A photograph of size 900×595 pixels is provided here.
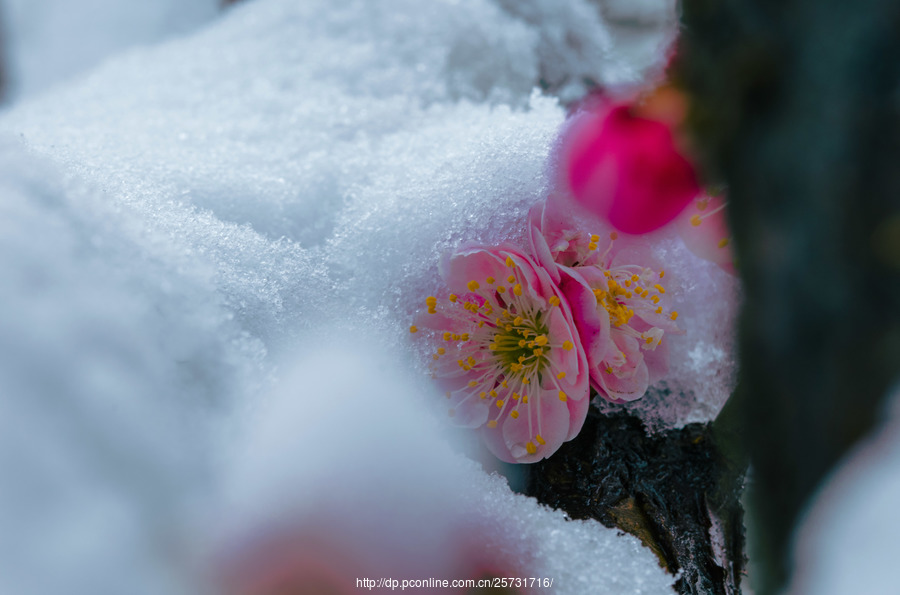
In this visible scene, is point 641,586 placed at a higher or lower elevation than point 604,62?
lower

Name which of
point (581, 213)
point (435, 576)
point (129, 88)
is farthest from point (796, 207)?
point (129, 88)

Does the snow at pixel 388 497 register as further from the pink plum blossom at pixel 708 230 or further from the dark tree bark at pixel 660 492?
the pink plum blossom at pixel 708 230

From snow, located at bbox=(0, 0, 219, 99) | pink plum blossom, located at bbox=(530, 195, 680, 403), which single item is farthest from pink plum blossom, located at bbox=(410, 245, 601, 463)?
snow, located at bbox=(0, 0, 219, 99)

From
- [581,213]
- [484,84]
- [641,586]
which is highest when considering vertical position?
[484,84]

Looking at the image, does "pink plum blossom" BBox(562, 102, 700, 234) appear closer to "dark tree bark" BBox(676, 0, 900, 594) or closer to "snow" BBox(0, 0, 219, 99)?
"dark tree bark" BBox(676, 0, 900, 594)

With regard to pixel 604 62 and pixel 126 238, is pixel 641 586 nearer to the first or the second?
pixel 126 238

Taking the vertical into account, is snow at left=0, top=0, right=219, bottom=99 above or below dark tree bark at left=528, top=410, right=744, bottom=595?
above

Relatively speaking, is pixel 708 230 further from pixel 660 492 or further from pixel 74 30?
pixel 74 30

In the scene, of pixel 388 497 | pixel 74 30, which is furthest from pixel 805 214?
pixel 74 30
